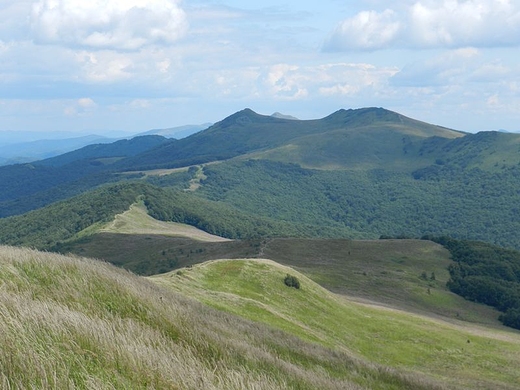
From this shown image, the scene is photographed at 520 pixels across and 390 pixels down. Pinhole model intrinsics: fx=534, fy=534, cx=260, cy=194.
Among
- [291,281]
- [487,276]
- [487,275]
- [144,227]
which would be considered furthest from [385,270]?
[144,227]

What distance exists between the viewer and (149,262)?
10300 cm

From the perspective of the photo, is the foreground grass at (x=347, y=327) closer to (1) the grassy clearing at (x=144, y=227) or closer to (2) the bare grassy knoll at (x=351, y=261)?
(2) the bare grassy knoll at (x=351, y=261)

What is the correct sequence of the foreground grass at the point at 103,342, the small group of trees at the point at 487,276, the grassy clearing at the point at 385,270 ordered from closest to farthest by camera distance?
the foreground grass at the point at 103,342
the grassy clearing at the point at 385,270
the small group of trees at the point at 487,276

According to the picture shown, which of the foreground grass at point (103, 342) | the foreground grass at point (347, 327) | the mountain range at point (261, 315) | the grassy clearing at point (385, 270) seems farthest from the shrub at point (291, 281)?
the foreground grass at point (103, 342)

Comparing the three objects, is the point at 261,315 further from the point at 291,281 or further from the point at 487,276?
the point at 487,276

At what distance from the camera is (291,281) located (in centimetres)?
4494

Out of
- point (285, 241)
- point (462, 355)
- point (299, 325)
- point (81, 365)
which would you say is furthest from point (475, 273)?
point (81, 365)

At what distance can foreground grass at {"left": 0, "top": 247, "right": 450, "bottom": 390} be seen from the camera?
22.7 ft

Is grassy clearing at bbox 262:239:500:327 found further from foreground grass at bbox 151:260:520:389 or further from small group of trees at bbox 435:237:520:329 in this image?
foreground grass at bbox 151:260:520:389

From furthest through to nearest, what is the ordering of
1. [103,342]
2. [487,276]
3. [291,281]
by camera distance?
[487,276] < [291,281] < [103,342]

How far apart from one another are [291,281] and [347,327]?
5.91 m

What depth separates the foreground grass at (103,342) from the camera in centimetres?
693

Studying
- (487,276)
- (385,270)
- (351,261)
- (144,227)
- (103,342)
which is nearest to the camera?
(103,342)

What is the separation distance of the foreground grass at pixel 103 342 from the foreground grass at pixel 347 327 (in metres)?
18.6
